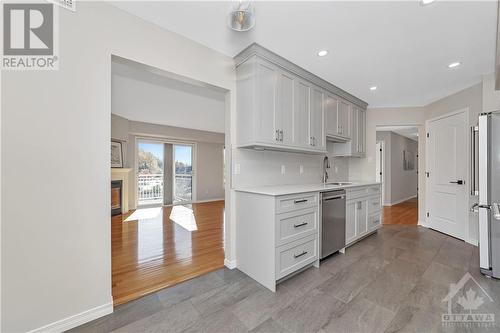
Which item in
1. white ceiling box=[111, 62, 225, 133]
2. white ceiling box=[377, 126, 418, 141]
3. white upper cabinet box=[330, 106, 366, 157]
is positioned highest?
white ceiling box=[111, 62, 225, 133]

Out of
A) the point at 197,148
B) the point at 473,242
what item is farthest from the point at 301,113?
the point at 197,148

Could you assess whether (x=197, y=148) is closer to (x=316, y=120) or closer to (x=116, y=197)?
(x=116, y=197)

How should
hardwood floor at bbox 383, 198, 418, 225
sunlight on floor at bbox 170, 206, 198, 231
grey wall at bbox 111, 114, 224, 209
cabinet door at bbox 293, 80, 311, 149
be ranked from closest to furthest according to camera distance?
1. cabinet door at bbox 293, 80, 311, 149
2. sunlight on floor at bbox 170, 206, 198, 231
3. hardwood floor at bbox 383, 198, 418, 225
4. grey wall at bbox 111, 114, 224, 209

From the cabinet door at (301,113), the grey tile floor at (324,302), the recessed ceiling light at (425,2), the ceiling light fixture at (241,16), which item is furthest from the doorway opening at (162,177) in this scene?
the recessed ceiling light at (425,2)

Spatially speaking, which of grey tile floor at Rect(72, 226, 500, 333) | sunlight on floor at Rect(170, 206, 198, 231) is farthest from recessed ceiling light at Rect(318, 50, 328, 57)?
sunlight on floor at Rect(170, 206, 198, 231)

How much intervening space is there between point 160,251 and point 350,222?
2818 millimetres

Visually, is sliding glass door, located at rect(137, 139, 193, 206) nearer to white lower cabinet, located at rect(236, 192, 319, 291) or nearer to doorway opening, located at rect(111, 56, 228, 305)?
doorway opening, located at rect(111, 56, 228, 305)

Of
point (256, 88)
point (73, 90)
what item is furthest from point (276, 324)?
point (73, 90)

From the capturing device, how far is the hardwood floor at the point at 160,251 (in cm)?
211

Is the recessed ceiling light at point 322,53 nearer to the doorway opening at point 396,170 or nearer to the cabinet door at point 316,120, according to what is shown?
the cabinet door at point 316,120

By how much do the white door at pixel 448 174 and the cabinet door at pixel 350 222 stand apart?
203 centimetres

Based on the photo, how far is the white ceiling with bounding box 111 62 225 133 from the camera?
2984mm

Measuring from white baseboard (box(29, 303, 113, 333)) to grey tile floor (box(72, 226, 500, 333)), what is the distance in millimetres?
44

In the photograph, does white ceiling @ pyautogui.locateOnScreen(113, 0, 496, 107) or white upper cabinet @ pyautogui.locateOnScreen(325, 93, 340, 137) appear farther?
white upper cabinet @ pyautogui.locateOnScreen(325, 93, 340, 137)
